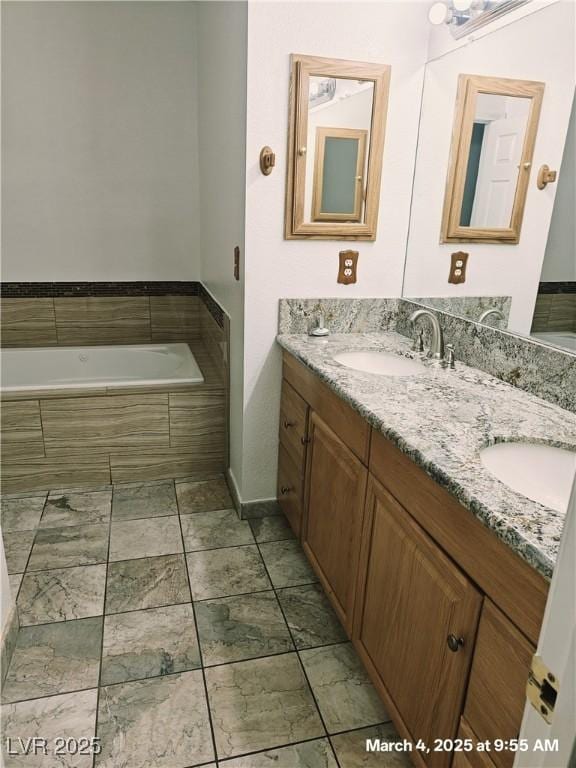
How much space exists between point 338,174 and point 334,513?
4.20ft

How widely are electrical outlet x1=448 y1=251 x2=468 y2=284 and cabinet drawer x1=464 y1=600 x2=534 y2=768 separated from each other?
4.35 feet

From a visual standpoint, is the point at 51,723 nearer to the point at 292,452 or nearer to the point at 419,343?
the point at 292,452

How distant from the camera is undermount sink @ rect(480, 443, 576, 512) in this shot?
3.88 ft

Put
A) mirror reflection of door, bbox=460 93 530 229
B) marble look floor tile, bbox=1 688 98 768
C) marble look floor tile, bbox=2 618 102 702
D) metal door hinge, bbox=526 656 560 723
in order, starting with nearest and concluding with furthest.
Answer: metal door hinge, bbox=526 656 560 723
marble look floor tile, bbox=1 688 98 768
marble look floor tile, bbox=2 618 102 702
mirror reflection of door, bbox=460 93 530 229

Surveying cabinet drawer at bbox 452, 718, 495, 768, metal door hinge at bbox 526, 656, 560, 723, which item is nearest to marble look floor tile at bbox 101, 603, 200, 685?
cabinet drawer at bbox 452, 718, 495, 768

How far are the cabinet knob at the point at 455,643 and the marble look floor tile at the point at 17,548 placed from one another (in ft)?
5.62

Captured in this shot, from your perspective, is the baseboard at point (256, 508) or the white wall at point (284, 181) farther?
the baseboard at point (256, 508)

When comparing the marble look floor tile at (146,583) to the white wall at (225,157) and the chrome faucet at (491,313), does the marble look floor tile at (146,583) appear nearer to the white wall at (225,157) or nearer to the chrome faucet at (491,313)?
the white wall at (225,157)

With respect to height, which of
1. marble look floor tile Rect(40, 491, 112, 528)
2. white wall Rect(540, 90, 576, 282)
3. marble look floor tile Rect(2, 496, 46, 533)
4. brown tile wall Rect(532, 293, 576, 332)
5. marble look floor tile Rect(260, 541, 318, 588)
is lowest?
marble look floor tile Rect(40, 491, 112, 528)

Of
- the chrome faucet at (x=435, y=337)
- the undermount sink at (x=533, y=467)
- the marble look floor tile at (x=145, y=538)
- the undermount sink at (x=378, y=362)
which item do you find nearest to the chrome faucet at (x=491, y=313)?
the chrome faucet at (x=435, y=337)

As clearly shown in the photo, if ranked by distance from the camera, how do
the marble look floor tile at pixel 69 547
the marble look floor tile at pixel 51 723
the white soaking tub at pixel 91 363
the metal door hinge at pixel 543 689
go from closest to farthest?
the metal door hinge at pixel 543 689 → the marble look floor tile at pixel 51 723 → the marble look floor tile at pixel 69 547 → the white soaking tub at pixel 91 363

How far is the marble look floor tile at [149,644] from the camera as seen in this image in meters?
1.66

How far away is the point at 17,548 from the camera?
2.22 meters

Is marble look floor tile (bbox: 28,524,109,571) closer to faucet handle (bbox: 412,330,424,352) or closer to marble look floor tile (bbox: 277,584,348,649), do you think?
marble look floor tile (bbox: 277,584,348,649)
